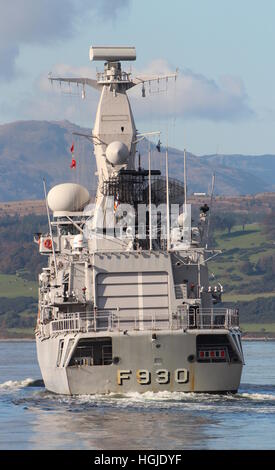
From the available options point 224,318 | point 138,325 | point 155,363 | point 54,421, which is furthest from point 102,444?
point 224,318

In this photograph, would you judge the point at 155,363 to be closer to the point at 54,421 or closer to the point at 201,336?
the point at 201,336

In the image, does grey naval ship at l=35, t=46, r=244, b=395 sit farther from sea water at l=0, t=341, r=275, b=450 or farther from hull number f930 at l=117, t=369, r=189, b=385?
sea water at l=0, t=341, r=275, b=450

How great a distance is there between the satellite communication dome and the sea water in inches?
507

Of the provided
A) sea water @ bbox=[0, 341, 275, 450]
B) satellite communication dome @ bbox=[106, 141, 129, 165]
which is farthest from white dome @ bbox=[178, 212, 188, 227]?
sea water @ bbox=[0, 341, 275, 450]

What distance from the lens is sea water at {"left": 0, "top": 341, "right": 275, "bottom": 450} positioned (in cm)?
4412

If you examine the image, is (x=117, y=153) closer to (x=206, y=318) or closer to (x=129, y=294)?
(x=129, y=294)

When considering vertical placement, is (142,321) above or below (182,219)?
below

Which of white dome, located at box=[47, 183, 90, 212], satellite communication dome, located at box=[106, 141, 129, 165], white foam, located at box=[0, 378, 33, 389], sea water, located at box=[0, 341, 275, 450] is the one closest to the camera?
sea water, located at box=[0, 341, 275, 450]

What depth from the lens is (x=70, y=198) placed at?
74250mm

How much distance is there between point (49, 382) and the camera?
66.1 m

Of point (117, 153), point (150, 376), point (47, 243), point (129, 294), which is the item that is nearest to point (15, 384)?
point (47, 243)

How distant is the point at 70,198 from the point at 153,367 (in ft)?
66.4

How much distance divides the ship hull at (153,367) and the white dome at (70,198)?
1788 centimetres

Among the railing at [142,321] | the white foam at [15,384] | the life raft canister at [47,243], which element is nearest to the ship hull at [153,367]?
the railing at [142,321]
